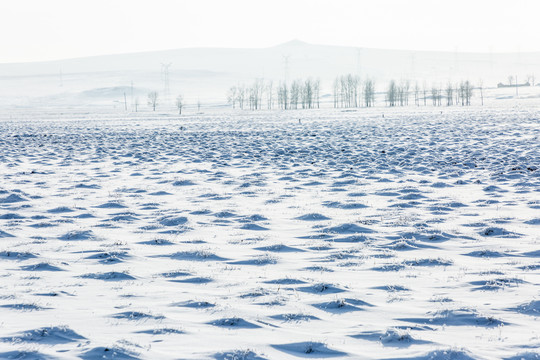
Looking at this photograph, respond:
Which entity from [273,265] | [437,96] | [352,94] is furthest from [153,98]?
[273,265]

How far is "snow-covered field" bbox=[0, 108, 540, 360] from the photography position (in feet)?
16.7

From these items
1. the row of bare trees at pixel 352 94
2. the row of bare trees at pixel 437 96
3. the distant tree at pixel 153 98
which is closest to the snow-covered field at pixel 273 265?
the row of bare trees at pixel 437 96

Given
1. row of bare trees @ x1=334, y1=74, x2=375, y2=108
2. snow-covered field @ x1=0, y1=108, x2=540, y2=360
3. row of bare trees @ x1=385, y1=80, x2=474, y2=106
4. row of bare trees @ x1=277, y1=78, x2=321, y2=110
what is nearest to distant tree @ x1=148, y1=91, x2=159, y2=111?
row of bare trees @ x1=277, y1=78, x2=321, y2=110

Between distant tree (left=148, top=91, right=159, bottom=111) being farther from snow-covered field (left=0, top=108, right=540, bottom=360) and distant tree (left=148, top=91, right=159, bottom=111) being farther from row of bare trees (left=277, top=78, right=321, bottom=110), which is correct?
snow-covered field (left=0, top=108, right=540, bottom=360)

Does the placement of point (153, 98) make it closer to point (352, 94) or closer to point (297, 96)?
point (297, 96)

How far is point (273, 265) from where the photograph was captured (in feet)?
24.9

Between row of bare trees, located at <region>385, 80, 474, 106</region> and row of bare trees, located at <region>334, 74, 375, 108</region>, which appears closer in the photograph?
row of bare trees, located at <region>385, 80, 474, 106</region>

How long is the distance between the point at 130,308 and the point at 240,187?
831 centimetres

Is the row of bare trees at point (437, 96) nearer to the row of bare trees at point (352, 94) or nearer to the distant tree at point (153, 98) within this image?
the row of bare trees at point (352, 94)

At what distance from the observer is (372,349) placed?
4.88 m

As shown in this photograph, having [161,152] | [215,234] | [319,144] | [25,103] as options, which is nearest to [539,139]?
[319,144]

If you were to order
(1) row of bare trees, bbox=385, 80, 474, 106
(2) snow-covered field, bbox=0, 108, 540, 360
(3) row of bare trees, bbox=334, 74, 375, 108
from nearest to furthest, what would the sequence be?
(2) snow-covered field, bbox=0, 108, 540, 360 → (1) row of bare trees, bbox=385, 80, 474, 106 → (3) row of bare trees, bbox=334, 74, 375, 108

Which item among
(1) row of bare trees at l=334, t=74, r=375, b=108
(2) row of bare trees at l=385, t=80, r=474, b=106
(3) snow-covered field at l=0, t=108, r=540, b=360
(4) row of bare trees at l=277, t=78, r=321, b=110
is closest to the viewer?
(3) snow-covered field at l=0, t=108, r=540, b=360

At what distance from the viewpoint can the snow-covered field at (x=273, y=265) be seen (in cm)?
508
